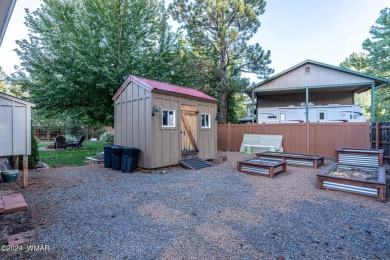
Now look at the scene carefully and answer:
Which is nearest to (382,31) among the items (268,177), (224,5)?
(224,5)

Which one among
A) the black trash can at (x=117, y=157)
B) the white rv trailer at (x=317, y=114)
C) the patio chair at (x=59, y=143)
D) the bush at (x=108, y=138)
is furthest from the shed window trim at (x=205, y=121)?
the bush at (x=108, y=138)

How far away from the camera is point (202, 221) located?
327 cm

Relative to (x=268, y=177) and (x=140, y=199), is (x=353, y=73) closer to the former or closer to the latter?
(x=268, y=177)

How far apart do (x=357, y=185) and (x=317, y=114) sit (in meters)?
12.4

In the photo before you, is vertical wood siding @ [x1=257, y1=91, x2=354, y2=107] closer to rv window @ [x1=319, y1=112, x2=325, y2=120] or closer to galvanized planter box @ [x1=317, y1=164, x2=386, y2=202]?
rv window @ [x1=319, y1=112, x2=325, y2=120]

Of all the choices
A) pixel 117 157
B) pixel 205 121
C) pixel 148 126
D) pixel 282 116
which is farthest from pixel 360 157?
→ pixel 282 116

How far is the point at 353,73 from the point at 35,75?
1816cm

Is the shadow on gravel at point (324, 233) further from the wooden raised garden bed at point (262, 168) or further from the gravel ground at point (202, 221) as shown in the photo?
the wooden raised garden bed at point (262, 168)

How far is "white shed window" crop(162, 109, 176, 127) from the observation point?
759cm

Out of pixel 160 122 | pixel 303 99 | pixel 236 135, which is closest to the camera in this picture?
pixel 160 122

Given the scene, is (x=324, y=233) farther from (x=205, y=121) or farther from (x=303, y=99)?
(x=303, y=99)

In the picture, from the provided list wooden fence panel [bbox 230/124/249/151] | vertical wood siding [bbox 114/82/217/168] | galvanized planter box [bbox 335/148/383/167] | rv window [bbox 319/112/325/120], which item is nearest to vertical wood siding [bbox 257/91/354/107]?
rv window [bbox 319/112/325/120]

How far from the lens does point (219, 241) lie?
105 inches

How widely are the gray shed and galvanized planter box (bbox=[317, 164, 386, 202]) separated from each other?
268 inches
